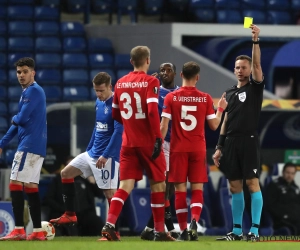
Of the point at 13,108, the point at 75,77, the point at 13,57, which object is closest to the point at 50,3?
the point at 13,57

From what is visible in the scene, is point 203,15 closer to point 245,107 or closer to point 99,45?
point 99,45

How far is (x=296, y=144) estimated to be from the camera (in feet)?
62.5

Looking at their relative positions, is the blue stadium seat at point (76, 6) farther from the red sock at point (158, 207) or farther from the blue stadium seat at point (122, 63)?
the red sock at point (158, 207)

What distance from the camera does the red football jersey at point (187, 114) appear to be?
39.0ft

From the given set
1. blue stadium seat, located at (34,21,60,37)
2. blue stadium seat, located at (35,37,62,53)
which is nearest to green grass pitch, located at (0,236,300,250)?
blue stadium seat, located at (35,37,62,53)

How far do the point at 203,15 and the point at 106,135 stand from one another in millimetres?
10343

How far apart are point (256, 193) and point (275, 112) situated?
6220 mm

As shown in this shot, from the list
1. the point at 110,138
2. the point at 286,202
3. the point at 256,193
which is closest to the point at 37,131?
the point at 110,138

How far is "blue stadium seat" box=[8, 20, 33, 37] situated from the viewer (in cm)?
2130

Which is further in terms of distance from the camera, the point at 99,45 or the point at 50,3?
the point at 50,3

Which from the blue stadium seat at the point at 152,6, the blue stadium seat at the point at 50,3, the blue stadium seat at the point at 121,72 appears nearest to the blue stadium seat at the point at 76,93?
the blue stadium seat at the point at 121,72

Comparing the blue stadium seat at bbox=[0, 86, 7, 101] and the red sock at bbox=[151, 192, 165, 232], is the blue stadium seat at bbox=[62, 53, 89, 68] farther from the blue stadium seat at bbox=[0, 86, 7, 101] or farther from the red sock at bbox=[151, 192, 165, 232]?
the red sock at bbox=[151, 192, 165, 232]

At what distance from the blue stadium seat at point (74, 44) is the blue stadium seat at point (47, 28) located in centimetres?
25

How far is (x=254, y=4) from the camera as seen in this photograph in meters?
23.7
